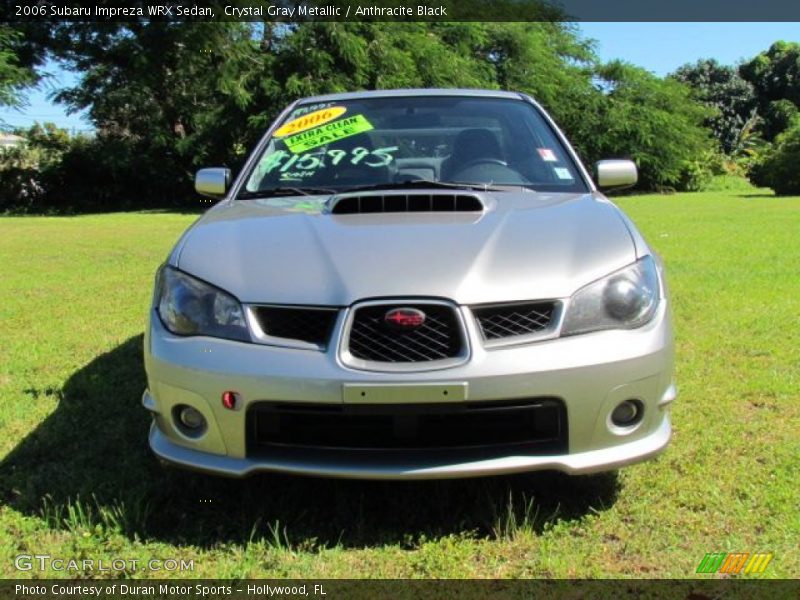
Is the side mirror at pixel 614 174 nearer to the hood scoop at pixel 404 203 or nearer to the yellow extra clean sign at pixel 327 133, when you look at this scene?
the hood scoop at pixel 404 203

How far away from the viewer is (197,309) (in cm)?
254

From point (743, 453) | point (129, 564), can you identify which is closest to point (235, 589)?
point (129, 564)

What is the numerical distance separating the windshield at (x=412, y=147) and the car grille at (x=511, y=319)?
1.12m

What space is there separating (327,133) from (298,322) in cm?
165

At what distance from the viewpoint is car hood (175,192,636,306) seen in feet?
7.84

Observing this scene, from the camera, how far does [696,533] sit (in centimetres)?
258

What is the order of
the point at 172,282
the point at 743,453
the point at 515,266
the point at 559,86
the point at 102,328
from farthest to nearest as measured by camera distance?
1. the point at 559,86
2. the point at 102,328
3. the point at 743,453
4. the point at 172,282
5. the point at 515,266

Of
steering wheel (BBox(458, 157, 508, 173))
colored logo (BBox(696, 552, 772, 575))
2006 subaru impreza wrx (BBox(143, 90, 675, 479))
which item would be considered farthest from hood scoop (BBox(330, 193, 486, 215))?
colored logo (BBox(696, 552, 772, 575))

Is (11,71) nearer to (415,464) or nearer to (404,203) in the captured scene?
(404,203)

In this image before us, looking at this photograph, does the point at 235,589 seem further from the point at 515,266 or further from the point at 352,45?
the point at 352,45

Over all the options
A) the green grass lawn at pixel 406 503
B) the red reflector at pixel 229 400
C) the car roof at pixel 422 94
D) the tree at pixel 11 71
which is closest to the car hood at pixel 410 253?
the red reflector at pixel 229 400

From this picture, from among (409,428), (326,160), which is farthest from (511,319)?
(326,160)

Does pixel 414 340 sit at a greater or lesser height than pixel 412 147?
→ lesser

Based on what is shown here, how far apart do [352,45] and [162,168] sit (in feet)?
25.8
